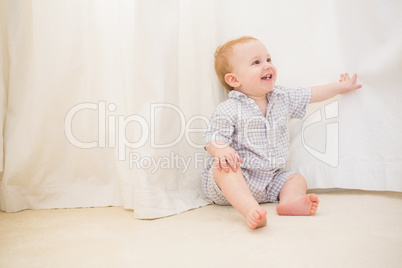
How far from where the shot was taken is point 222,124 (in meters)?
1.14

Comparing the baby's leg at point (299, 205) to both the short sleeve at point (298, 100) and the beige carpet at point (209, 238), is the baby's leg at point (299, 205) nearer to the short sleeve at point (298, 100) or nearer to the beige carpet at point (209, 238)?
the beige carpet at point (209, 238)

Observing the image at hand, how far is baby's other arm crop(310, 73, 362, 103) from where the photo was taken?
1164 mm

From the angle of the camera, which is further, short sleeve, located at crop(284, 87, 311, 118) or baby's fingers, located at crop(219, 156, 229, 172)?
short sleeve, located at crop(284, 87, 311, 118)

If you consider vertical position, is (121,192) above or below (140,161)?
below

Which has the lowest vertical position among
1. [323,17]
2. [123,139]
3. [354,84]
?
[123,139]

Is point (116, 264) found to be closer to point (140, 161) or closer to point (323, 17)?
point (140, 161)

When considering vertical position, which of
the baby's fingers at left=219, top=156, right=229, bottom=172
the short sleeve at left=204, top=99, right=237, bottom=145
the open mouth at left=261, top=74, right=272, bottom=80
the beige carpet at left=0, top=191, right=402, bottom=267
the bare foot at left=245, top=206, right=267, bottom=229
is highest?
the open mouth at left=261, top=74, right=272, bottom=80

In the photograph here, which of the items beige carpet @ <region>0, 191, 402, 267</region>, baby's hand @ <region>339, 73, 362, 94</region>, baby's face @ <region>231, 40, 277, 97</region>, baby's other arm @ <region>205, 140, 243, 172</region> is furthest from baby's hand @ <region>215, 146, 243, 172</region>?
baby's hand @ <region>339, 73, 362, 94</region>

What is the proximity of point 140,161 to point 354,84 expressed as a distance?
2.29 feet

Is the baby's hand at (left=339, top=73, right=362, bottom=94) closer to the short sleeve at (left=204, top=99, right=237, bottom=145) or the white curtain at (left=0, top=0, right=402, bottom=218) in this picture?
the white curtain at (left=0, top=0, right=402, bottom=218)

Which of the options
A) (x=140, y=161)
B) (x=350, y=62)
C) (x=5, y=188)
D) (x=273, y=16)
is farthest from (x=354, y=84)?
(x=5, y=188)

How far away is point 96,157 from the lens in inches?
47.8

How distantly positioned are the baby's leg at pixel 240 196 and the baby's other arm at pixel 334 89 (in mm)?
379

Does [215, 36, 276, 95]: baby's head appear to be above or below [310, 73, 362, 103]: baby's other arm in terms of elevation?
above
